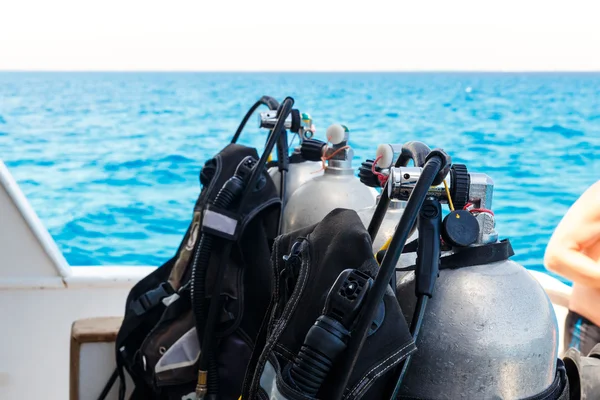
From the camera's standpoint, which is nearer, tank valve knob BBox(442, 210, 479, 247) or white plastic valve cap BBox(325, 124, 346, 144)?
tank valve knob BBox(442, 210, 479, 247)

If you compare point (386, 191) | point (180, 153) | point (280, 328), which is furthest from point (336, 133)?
point (180, 153)

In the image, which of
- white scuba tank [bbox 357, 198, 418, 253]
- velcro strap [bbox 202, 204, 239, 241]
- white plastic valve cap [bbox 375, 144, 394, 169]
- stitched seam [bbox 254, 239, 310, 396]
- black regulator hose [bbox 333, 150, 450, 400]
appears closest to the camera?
black regulator hose [bbox 333, 150, 450, 400]

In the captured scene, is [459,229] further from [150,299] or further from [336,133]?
[150,299]

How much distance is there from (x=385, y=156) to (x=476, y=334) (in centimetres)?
35

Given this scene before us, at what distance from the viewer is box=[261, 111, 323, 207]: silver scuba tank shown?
4.59 ft

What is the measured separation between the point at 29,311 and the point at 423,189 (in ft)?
5.36

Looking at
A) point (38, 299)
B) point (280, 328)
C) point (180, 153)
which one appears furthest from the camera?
point (180, 153)

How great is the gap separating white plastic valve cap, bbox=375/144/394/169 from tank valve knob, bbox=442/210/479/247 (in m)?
0.28

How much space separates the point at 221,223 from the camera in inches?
46.1

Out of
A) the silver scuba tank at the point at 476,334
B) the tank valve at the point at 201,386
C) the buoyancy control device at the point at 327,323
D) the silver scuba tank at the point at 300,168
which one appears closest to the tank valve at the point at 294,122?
the silver scuba tank at the point at 300,168

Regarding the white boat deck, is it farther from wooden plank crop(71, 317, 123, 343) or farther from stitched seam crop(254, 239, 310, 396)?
stitched seam crop(254, 239, 310, 396)

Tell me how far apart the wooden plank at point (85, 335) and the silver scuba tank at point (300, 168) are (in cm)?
47

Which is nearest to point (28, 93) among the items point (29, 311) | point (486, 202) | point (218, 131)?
point (218, 131)

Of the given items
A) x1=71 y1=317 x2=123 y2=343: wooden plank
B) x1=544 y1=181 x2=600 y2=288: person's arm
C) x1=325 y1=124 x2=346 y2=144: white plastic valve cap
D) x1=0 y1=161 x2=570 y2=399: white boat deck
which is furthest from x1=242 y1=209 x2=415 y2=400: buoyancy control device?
x1=0 y1=161 x2=570 y2=399: white boat deck
